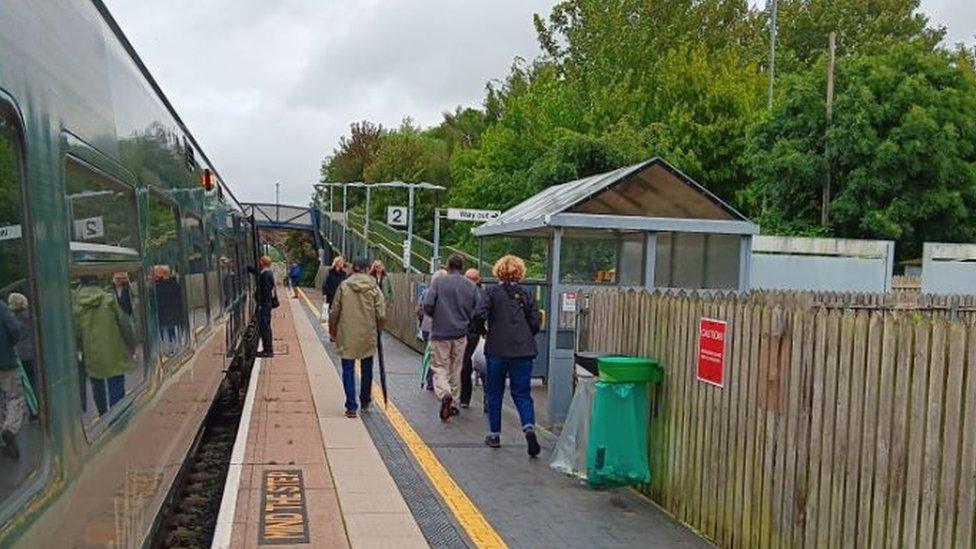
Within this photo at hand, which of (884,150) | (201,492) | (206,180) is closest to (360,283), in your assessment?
(206,180)

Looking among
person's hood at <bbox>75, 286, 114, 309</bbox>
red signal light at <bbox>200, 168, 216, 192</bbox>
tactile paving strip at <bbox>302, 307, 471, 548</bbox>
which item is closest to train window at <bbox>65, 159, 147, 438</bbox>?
person's hood at <bbox>75, 286, 114, 309</bbox>

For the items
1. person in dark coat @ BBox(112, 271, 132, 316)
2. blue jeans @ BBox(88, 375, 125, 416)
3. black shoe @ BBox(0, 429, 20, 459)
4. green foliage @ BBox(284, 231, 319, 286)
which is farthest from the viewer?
green foliage @ BBox(284, 231, 319, 286)

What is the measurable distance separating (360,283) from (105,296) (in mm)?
6690

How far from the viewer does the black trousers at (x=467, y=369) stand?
10992mm

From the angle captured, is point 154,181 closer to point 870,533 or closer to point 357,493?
point 357,493

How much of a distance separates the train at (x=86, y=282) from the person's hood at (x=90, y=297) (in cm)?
1

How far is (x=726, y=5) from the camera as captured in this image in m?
42.0

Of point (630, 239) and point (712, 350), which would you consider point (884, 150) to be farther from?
point (712, 350)

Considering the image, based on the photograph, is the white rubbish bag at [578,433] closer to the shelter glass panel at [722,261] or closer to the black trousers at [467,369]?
the black trousers at [467,369]

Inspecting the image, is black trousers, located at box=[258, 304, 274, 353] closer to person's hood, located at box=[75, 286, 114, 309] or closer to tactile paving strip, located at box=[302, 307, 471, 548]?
tactile paving strip, located at box=[302, 307, 471, 548]

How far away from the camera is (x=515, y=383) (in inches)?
335

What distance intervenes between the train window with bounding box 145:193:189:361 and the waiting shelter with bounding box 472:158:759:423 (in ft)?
13.2

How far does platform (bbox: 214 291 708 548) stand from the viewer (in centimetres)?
606

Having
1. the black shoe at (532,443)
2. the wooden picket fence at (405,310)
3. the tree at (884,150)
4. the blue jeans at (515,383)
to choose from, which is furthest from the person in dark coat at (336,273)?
the tree at (884,150)
